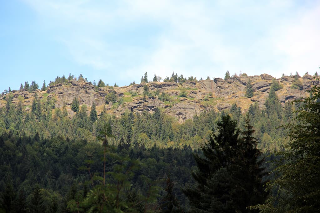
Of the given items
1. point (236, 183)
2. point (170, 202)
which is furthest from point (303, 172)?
point (170, 202)

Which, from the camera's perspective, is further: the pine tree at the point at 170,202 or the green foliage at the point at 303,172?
the pine tree at the point at 170,202

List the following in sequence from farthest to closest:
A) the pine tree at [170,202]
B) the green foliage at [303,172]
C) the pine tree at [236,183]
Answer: the pine tree at [170,202]
the pine tree at [236,183]
the green foliage at [303,172]

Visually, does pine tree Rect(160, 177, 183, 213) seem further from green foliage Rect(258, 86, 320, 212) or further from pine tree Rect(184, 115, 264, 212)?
green foliage Rect(258, 86, 320, 212)

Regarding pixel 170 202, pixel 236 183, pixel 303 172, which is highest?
pixel 303 172

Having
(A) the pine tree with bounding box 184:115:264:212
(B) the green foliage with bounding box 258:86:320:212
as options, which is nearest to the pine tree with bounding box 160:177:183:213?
(A) the pine tree with bounding box 184:115:264:212

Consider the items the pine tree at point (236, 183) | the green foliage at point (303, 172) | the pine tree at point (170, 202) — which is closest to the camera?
the green foliage at point (303, 172)

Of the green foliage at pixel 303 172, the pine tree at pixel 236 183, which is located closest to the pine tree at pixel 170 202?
the pine tree at pixel 236 183

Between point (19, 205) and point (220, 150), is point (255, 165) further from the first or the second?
point (19, 205)

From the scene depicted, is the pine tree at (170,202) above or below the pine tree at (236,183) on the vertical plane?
below

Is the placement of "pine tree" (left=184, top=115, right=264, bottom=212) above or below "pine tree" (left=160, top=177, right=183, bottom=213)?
above

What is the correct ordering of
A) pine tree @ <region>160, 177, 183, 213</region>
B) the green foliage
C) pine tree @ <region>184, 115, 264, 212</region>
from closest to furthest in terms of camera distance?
the green foliage → pine tree @ <region>184, 115, 264, 212</region> → pine tree @ <region>160, 177, 183, 213</region>

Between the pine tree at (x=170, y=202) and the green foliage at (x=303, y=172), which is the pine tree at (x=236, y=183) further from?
the pine tree at (x=170, y=202)

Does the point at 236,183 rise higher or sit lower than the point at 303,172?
lower

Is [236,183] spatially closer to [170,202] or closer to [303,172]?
[303,172]
